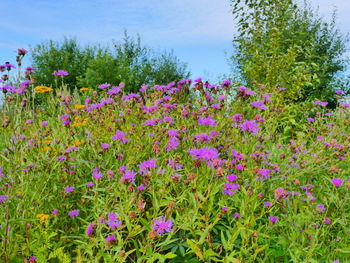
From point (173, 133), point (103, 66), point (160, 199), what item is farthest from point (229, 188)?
point (103, 66)

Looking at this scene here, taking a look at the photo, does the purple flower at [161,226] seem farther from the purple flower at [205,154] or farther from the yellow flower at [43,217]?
the yellow flower at [43,217]

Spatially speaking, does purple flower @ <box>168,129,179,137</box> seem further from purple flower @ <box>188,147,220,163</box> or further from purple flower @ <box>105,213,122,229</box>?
purple flower @ <box>105,213,122,229</box>

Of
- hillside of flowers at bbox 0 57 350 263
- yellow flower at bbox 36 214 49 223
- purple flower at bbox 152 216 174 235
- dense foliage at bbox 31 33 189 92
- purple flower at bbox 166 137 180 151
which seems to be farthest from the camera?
dense foliage at bbox 31 33 189 92

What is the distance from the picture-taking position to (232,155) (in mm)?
2678

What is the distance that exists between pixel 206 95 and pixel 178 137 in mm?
1141

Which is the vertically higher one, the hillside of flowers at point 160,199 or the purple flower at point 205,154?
the purple flower at point 205,154

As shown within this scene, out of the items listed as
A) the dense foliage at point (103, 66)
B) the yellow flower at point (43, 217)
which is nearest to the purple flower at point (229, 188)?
the yellow flower at point (43, 217)

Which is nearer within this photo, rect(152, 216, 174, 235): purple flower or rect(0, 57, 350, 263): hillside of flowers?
rect(152, 216, 174, 235): purple flower

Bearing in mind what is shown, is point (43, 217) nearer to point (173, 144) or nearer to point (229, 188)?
point (173, 144)

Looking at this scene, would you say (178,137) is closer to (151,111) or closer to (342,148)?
(151,111)

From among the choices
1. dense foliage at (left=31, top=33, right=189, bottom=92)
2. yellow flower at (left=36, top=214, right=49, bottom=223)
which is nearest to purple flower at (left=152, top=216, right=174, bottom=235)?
yellow flower at (left=36, top=214, right=49, bottom=223)

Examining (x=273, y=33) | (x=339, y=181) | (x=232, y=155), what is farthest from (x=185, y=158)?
(x=273, y=33)

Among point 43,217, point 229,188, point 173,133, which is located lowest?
point 43,217

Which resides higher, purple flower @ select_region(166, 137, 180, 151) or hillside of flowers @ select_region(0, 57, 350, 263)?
purple flower @ select_region(166, 137, 180, 151)
